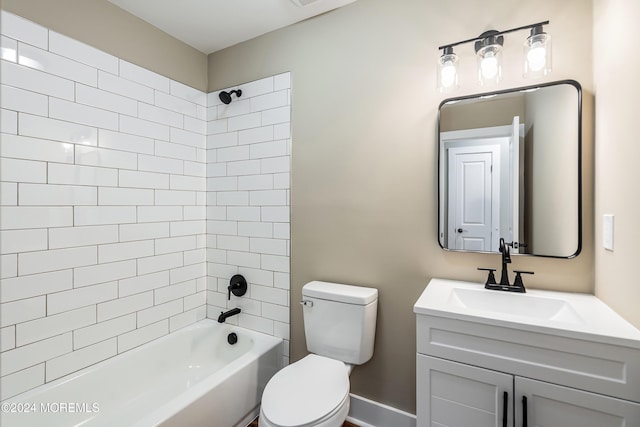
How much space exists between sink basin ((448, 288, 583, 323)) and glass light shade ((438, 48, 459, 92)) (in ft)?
3.28

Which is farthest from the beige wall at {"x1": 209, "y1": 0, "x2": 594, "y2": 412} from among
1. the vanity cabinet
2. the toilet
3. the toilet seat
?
the vanity cabinet

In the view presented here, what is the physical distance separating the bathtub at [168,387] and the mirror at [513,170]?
4.52ft

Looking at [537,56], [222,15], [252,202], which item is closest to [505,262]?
[537,56]

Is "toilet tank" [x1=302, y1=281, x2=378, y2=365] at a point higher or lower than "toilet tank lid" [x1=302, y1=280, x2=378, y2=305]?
lower

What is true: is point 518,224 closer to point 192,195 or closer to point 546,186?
point 546,186

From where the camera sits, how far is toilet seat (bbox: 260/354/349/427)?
1.25 meters

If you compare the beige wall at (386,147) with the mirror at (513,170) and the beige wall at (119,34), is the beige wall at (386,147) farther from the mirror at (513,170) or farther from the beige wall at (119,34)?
the beige wall at (119,34)

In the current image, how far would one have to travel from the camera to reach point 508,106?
1436 millimetres

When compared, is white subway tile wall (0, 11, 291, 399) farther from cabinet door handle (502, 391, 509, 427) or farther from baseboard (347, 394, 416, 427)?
cabinet door handle (502, 391, 509, 427)

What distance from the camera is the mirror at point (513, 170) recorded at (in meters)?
1.34

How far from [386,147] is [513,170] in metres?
0.63

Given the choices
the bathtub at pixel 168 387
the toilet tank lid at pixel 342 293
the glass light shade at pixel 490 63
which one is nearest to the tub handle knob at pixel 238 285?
the bathtub at pixel 168 387

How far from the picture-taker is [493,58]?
1406mm

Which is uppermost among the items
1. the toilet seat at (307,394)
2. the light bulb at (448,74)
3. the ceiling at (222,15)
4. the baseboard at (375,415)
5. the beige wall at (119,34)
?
the ceiling at (222,15)
